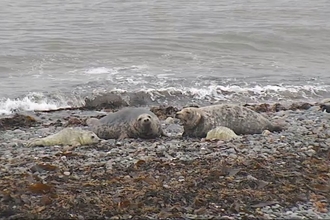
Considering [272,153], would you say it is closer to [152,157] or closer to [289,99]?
[152,157]

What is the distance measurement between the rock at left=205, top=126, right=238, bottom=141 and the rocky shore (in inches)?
5.8

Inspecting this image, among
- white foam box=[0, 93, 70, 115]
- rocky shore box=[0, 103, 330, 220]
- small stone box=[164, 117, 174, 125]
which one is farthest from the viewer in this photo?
white foam box=[0, 93, 70, 115]

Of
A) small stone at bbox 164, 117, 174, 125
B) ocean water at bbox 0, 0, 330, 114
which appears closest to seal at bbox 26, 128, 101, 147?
small stone at bbox 164, 117, 174, 125

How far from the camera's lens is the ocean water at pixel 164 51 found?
40.6 feet

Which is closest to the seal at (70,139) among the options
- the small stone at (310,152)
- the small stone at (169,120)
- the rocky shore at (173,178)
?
the rocky shore at (173,178)

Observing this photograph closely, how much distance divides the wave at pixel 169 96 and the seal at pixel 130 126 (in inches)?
127

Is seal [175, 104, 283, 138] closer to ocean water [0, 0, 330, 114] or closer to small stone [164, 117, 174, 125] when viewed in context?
small stone [164, 117, 174, 125]

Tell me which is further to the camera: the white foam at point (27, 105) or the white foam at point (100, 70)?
the white foam at point (100, 70)

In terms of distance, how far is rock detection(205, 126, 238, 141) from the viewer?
7.21 metres

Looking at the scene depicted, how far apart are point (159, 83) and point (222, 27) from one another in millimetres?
7579

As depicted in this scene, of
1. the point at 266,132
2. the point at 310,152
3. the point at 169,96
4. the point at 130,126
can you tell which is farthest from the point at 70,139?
the point at 169,96

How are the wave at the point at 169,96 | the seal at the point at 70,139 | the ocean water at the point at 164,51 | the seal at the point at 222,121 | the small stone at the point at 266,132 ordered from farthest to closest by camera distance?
the ocean water at the point at 164,51, the wave at the point at 169,96, the seal at the point at 222,121, the small stone at the point at 266,132, the seal at the point at 70,139

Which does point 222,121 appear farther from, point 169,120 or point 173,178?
point 173,178

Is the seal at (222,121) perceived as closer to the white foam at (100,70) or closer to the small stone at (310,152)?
the small stone at (310,152)
